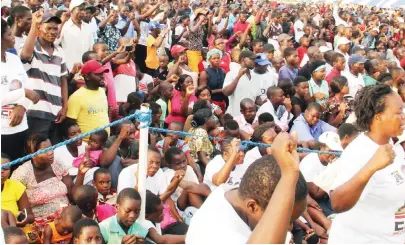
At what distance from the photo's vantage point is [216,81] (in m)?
7.63

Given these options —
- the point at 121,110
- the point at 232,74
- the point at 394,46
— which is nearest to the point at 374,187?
the point at 121,110

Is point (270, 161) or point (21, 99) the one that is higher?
point (270, 161)

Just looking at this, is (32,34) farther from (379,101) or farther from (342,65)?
(342,65)

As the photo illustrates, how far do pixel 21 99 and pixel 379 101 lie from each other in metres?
2.50

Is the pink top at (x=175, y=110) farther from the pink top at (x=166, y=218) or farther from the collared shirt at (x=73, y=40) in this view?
the pink top at (x=166, y=218)

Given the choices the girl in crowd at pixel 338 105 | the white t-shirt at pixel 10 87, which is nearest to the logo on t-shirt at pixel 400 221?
the white t-shirt at pixel 10 87

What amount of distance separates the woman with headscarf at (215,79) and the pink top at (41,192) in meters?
3.26

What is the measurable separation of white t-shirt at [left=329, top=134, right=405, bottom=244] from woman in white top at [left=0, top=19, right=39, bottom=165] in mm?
2430

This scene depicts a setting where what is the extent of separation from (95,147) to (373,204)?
9.28 ft

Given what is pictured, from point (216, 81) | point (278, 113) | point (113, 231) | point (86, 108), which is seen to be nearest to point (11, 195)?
point (113, 231)

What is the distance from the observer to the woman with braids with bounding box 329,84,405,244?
275cm

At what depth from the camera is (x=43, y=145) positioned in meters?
4.50

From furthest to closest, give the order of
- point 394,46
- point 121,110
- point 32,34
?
point 394,46 < point 121,110 < point 32,34

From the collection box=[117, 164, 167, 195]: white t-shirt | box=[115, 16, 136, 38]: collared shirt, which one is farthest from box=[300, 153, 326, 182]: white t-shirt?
box=[115, 16, 136, 38]: collared shirt
